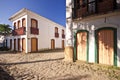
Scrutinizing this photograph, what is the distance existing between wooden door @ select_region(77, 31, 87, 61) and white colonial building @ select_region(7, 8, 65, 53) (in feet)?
30.9

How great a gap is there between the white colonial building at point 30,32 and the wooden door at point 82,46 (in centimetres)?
943

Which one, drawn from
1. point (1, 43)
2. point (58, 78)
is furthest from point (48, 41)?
point (58, 78)

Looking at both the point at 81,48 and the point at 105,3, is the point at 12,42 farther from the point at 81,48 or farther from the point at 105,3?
the point at 105,3

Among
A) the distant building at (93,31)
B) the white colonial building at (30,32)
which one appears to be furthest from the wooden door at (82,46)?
the white colonial building at (30,32)

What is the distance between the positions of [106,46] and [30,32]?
40.1 feet

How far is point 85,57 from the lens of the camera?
→ 9531mm

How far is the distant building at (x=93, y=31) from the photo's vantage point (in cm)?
774

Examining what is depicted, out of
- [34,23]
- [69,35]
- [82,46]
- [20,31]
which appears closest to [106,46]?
[82,46]

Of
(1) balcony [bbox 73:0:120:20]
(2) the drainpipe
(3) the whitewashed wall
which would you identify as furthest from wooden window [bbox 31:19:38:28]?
(3) the whitewashed wall

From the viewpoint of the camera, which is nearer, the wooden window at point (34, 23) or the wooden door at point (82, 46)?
the wooden door at point (82, 46)

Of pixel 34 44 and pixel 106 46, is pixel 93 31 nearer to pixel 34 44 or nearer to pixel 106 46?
pixel 106 46

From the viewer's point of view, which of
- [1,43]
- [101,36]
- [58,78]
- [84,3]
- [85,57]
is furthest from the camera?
[1,43]

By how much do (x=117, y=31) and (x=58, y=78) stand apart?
4.75 m

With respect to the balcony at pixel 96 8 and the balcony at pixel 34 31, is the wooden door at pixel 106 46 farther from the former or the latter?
the balcony at pixel 34 31
